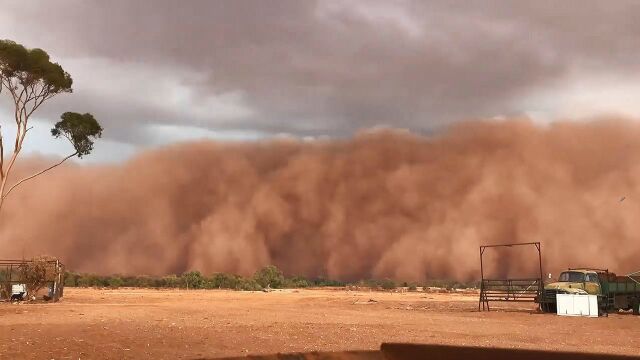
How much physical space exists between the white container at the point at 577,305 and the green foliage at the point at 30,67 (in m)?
31.1

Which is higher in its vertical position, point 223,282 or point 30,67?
point 30,67

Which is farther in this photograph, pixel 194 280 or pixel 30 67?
pixel 194 280

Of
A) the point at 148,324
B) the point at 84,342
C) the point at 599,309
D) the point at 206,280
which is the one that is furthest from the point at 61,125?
the point at 206,280

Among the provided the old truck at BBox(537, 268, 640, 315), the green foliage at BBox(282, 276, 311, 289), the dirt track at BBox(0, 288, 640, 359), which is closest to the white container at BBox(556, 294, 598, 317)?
the old truck at BBox(537, 268, 640, 315)

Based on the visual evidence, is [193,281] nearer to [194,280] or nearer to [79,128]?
[194,280]

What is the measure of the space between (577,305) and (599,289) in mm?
1608

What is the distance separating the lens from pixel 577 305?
979 inches

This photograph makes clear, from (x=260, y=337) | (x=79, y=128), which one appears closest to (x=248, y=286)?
(x=79, y=128)

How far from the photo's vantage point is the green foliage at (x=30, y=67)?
3359cm

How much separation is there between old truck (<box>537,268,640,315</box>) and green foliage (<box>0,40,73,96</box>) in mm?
30607

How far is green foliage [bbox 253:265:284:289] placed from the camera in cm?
8351

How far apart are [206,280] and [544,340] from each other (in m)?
72.0

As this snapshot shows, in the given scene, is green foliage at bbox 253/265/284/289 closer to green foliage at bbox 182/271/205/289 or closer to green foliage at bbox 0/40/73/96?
green foliage at bbox 182/271/205/289

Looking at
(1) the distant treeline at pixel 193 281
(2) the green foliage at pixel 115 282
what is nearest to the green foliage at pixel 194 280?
(1) the distant treeline at pixel 193 281
